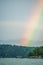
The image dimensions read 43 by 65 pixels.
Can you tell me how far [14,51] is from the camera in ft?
5.62

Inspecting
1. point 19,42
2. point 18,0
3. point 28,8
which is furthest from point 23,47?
point 18,0

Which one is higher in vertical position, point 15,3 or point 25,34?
point 15,3

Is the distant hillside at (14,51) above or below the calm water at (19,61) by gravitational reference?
above

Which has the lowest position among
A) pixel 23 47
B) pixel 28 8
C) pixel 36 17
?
pixel 23 47

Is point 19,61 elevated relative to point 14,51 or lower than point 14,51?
lower

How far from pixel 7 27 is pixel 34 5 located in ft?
1.52

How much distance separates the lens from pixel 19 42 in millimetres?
1724

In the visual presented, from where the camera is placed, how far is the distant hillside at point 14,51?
171cm

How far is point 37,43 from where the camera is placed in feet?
5.67

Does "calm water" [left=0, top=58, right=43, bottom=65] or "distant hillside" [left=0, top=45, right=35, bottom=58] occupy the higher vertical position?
"distant hillside" [left=0, top=45, right=35, bottom=58]

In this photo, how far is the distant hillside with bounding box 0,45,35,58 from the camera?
171 centimetres

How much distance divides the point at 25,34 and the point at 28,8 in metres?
0.35

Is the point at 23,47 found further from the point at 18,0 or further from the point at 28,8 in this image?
the point at 18,0

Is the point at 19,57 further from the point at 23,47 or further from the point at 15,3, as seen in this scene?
the point at 15,3
